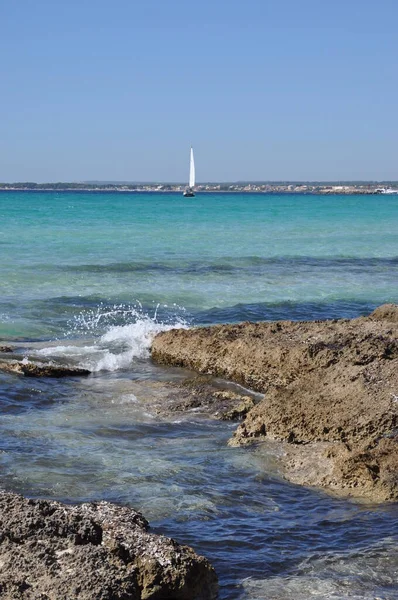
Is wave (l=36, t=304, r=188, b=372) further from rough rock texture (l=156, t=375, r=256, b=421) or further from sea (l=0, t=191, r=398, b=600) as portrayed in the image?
rough rock texture (l=156, t=375, r=256, b=421)

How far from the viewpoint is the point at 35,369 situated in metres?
11.8

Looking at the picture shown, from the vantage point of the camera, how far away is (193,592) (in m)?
5.26

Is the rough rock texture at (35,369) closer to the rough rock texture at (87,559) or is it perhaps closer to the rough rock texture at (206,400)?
the rough rock texture at (206,400)

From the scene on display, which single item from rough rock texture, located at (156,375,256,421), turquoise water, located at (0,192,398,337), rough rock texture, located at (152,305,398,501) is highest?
rough rock texture, located at (152,305,398,501)

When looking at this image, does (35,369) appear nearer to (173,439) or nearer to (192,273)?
(173,439)

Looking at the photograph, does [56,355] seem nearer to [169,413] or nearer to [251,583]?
→ [169,413]

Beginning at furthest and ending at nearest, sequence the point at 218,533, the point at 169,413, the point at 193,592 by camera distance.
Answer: the point at 169,413
the point at 218,533
the point at 193,592

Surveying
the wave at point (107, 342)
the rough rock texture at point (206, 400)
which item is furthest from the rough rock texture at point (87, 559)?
the wave at point (107, 342)

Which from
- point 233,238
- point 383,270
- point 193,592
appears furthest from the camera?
point 233,238

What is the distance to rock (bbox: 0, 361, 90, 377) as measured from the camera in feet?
38.5

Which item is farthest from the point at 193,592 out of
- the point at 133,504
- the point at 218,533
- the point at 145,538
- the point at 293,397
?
the point at 293,397

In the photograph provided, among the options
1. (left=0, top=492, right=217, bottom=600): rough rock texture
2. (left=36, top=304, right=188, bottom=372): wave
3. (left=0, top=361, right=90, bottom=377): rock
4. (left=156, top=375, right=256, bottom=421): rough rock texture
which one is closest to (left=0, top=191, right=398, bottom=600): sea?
(left=36, top=304, right=188, bottom=372): wave

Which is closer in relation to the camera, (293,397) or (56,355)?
(293,397)

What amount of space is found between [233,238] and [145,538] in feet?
120
